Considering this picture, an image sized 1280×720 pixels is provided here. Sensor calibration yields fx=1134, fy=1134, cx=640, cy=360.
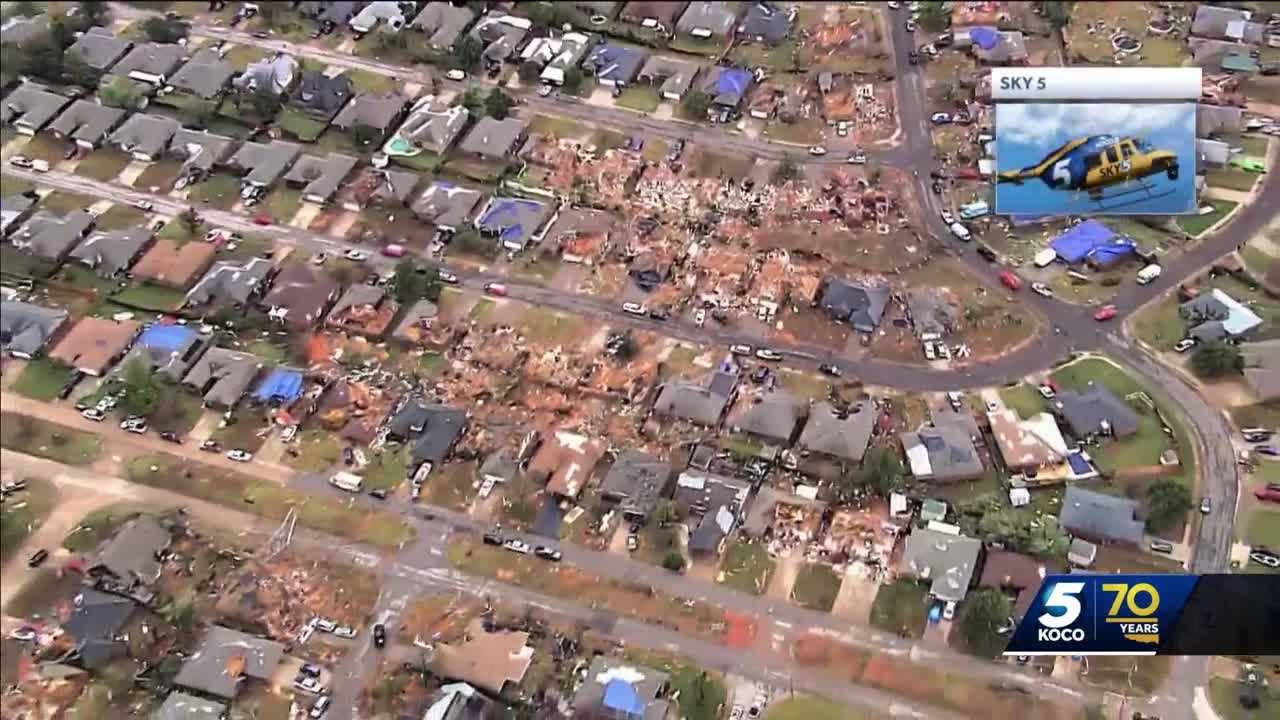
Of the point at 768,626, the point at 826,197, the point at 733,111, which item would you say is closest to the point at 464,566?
the point at 768,626

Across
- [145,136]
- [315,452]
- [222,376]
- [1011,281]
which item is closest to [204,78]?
[145,136]

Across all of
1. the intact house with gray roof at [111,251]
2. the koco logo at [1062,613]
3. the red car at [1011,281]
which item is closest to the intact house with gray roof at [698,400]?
the red car at [1011,281]

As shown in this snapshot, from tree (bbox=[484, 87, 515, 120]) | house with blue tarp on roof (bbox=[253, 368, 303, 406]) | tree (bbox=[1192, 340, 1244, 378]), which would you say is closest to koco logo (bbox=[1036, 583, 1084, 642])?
tree (bbox=[1192, 340, 1244, 378])

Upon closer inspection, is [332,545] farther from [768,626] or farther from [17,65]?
[17,65]

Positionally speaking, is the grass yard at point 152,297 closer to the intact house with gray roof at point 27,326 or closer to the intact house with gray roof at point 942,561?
the intact house with gray roof at point 27,326

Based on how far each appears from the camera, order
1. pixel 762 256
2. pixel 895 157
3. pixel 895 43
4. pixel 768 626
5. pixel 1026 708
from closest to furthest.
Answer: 1. pixel 1026 708
2. pixel 768 626
3. pixel 762 256
4. pixel 895 157
5. pixel 895 43

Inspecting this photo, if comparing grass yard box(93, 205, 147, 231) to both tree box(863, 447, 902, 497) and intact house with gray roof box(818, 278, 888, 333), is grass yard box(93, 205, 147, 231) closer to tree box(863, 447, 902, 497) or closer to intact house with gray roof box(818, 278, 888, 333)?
intact house with gray roof box(818, 278, 888, 333)

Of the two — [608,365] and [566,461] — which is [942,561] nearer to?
[566,461]
